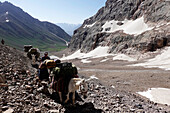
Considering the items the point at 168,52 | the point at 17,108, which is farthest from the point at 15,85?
the point at 168,52

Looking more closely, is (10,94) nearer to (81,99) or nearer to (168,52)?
(81,99)

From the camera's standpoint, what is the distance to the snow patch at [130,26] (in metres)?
83.5

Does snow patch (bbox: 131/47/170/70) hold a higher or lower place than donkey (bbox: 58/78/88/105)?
lower

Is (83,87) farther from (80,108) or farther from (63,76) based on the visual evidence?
(63,76)

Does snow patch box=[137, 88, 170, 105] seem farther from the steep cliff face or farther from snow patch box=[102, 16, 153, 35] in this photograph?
snow patch box=[102, 16, 153, 35]

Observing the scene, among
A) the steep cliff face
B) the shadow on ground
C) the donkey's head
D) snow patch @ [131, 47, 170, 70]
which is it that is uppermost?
the steep cliff face

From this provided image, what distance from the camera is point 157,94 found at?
53.7 ft

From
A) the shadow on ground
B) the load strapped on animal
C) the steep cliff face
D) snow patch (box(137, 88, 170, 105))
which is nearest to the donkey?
the load strapped on animal

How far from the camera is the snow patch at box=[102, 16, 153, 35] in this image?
83475 mm

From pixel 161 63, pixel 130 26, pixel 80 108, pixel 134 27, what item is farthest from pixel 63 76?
pixel 130 26

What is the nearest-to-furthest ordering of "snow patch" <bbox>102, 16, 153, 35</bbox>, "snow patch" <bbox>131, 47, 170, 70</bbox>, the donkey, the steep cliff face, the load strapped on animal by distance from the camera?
1. the donkey
2. the load strapped on animal
3. "snow patch" <bbox>131, 47, 170, 70</bbox>
4. the steep cliff face
5. "snow patch" <bbox>102, 16, 153, 35</bbox>

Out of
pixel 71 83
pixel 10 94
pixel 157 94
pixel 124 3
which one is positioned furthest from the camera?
pixel 124 3

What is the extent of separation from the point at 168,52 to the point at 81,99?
Result: 5270 centimetres

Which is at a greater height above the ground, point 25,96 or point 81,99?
point 25,96
